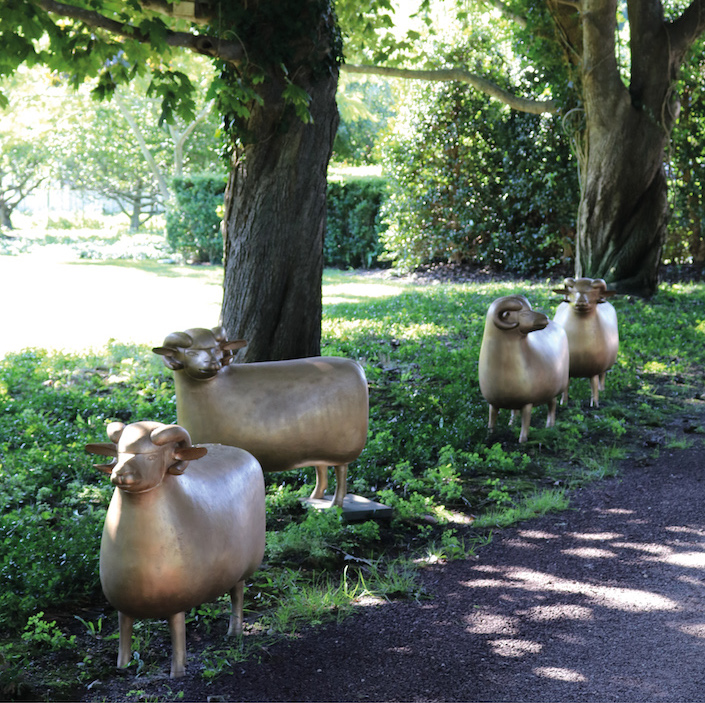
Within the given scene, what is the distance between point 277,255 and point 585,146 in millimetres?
8755

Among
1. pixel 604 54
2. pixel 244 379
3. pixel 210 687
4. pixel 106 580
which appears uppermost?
pixel 604 54

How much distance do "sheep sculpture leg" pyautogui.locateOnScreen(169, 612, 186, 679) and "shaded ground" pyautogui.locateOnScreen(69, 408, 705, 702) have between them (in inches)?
2.1

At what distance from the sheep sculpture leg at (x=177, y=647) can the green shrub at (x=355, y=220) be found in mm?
18720

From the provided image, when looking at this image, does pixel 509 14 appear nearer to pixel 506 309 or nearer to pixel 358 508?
pixel 506 309

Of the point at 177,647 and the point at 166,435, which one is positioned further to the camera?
the point at 177,647

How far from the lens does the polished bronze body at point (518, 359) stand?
675 cm

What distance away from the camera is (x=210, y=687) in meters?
3.34

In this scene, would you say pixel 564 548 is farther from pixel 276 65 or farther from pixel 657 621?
pixel 276 65

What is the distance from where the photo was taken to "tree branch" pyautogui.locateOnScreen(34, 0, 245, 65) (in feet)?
19.6

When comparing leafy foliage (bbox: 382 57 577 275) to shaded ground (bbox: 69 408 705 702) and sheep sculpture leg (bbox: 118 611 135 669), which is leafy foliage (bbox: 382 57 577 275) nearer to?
shaded ground (bbox: 69 408 705 702)

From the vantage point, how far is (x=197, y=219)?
23.5 metres

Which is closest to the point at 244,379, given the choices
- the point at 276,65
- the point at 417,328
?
the point at 276,65

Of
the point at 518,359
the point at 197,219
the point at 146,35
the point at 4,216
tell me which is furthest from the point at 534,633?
the point at 4,216

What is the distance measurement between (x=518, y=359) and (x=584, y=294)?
5.07ft
